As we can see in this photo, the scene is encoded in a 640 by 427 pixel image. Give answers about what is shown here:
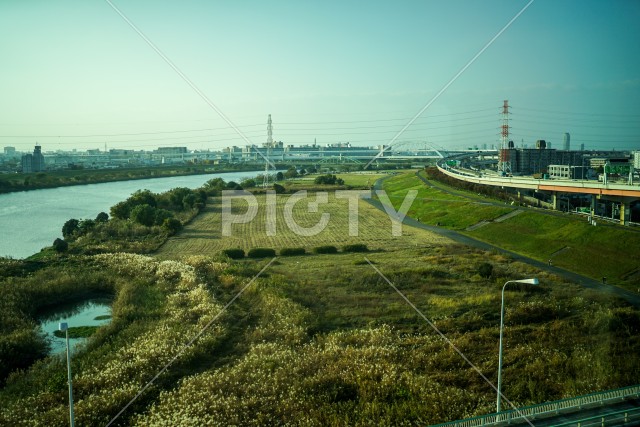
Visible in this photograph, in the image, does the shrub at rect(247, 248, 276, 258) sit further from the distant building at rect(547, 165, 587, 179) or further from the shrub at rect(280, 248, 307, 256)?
the distant building at rect(547, 165, 587, 179)

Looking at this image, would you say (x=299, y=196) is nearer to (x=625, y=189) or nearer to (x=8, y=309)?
(x=625, y=189)

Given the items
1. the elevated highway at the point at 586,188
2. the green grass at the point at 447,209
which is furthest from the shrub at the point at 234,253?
the elevated highway at the point at 586,188

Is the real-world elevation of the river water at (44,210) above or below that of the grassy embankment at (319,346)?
above

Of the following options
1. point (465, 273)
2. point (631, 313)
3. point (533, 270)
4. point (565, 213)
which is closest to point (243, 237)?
point (465, 273)

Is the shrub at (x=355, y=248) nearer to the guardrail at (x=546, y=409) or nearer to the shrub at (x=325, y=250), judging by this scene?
the shrub at (x=325, y=250)

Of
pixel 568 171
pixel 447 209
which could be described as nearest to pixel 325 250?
pixel 447 209

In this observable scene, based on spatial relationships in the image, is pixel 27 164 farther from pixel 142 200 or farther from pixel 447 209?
pixel 447 209
